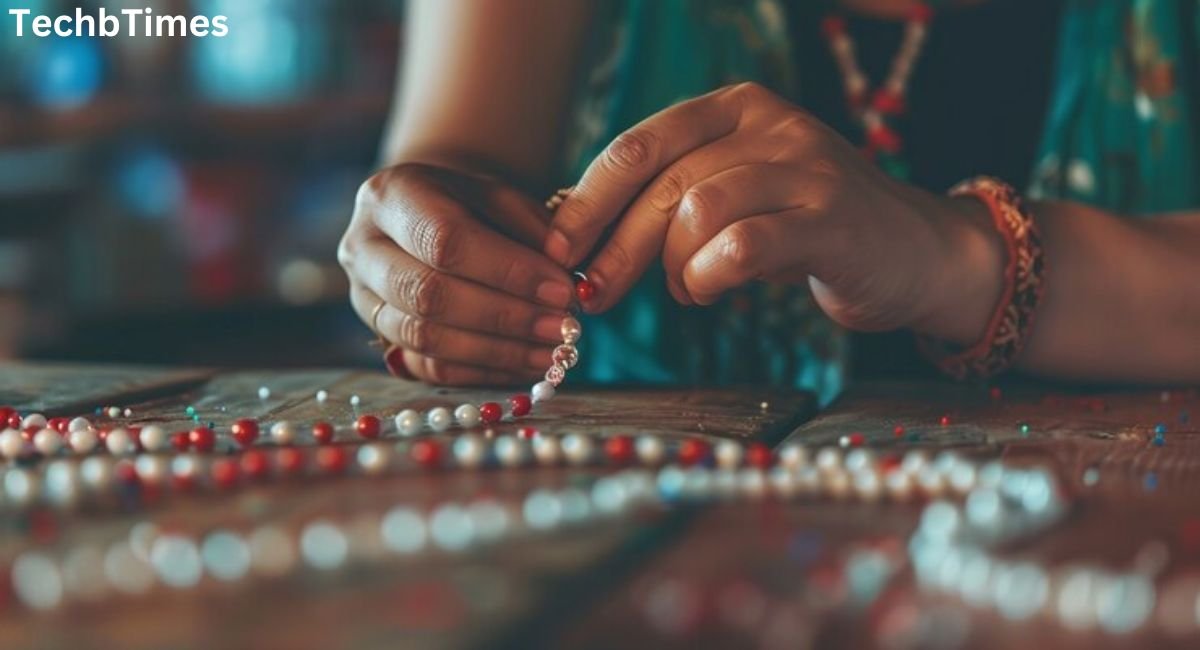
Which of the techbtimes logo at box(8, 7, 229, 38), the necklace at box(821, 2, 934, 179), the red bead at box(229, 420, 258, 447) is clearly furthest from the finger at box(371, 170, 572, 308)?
the techbtimes logo at box(8, 7, 229, 38)

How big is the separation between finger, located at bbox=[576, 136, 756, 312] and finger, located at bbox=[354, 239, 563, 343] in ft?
0.17

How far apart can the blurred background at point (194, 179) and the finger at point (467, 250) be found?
186 centimetres

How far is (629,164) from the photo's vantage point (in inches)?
34.7

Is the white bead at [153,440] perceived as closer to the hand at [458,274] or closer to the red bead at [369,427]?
the red bead at [369,427]

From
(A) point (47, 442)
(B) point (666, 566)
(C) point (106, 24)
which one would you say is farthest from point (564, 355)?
(C) point (106, 24)

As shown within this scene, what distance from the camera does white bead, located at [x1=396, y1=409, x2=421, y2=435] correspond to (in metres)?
0.82

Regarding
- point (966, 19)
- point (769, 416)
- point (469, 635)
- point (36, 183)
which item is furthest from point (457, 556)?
point (36, 183)

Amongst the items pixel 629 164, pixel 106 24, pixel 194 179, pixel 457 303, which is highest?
pixel 106 24

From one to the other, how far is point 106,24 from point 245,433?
2.51 meters

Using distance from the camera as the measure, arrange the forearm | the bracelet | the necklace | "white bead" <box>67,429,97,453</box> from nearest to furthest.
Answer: "white bead" <box>67,429,97,453</box>
the bracelet
the forearm
the necklace

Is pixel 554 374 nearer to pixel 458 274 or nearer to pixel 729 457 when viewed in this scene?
pixel 458 274

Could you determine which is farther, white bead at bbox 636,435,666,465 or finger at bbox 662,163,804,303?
finger at bbox 662,163,804,303

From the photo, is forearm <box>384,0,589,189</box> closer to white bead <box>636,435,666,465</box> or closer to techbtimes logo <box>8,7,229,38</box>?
white bead <box>636,435,666,465</box>

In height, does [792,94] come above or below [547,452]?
above
